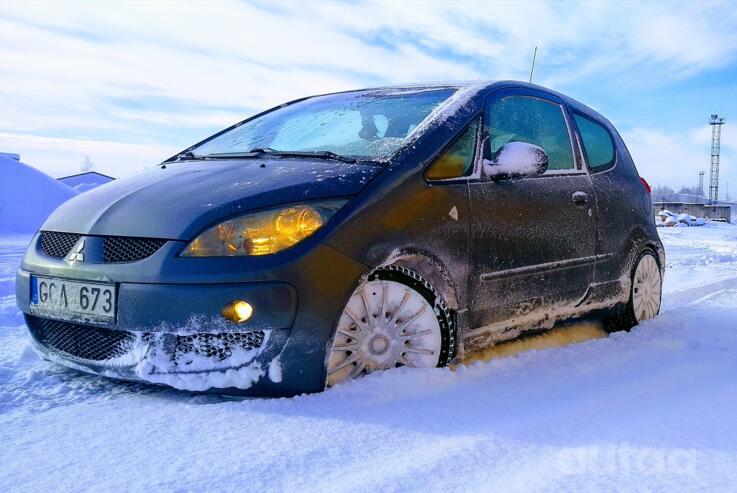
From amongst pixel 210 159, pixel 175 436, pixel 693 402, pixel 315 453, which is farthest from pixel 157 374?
pixel 693 402

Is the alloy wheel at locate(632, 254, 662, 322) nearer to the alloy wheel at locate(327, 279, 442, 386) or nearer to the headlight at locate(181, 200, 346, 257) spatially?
the alloy wheel at locate(327, 279, 442, 386)

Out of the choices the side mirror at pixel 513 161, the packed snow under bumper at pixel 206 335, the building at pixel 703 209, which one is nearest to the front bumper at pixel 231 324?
the packed snow under bumper at pixel 206 335

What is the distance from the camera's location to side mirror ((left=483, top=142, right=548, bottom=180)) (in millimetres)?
3166

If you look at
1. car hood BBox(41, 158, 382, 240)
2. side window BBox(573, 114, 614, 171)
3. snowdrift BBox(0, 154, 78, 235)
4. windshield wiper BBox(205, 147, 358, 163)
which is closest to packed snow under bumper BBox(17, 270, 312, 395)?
car hood BBox(41, 158, 382, 240)

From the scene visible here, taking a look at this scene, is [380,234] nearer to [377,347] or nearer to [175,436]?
[377,347]

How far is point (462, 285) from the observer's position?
2.95 metres

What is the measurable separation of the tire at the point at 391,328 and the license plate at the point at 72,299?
0.86 m

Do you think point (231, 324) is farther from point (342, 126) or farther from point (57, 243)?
point (342, 126)

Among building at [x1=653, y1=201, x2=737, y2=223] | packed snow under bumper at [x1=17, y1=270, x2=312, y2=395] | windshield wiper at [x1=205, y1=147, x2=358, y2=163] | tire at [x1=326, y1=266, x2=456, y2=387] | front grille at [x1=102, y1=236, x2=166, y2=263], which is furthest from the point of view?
building at [x1=653, y1=201, x2=737, y2=223]

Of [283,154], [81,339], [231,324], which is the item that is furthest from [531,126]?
[81,339]

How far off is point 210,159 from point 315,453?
75.1 inches

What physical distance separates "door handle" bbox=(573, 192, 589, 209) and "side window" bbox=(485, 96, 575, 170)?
17 cm

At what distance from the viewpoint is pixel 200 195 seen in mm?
2621

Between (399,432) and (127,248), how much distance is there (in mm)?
1251
